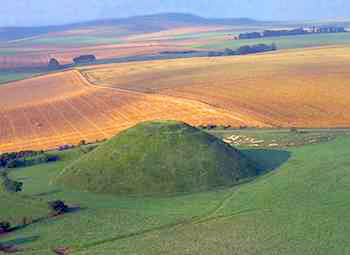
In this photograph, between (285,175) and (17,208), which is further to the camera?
(285,175)

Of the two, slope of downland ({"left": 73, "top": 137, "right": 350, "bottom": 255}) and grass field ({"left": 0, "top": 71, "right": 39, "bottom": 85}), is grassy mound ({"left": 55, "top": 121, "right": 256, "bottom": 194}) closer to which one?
slope of downland ({"left": 73, "top": 137, "right": 350, "bottom": 255})

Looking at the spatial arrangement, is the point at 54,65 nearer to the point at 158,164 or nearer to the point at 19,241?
the point at 158,164

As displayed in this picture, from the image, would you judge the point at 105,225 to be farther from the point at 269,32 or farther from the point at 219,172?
the point at 269,32

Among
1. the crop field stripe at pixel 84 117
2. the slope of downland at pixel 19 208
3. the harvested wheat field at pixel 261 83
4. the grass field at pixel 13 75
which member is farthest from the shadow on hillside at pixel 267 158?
the grass field at pixel 13 75

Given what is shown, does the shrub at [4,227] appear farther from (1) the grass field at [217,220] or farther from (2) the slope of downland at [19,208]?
(1) the grass field at [217,220]

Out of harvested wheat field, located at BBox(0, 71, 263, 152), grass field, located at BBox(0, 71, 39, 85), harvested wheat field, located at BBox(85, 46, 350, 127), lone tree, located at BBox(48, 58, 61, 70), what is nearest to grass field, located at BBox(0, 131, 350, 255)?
harvested wheat field, located at BBox(0, 71, 263, 152)

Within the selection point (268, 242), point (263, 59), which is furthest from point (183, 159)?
point (263, 59)

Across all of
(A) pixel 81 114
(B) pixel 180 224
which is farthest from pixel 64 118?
(B) pixel 180 224
